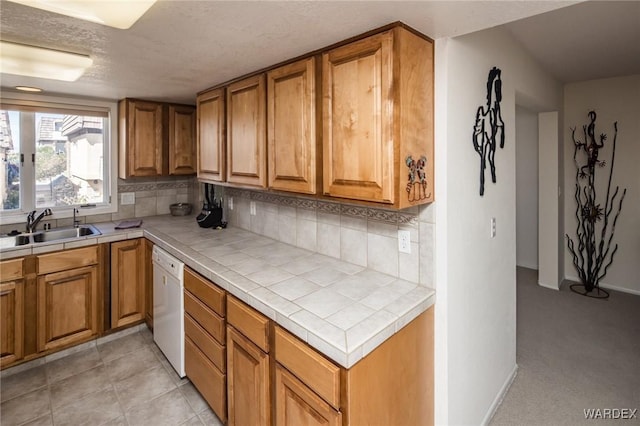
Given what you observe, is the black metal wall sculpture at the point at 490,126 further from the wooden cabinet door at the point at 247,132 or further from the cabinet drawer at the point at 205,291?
the cabinet drawer at the point at 205,291

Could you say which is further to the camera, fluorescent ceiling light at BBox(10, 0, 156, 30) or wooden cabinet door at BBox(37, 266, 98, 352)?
wooden cabinet door at BBox(37, 266, 98, 352)

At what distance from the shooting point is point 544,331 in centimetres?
301

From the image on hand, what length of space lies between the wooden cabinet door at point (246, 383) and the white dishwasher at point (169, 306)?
64 cm

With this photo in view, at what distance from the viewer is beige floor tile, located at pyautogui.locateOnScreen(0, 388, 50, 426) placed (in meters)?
2.02

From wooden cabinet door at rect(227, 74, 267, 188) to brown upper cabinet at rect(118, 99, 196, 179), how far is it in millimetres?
1169

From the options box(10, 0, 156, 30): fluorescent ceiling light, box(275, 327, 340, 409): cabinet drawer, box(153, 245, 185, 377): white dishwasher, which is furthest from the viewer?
box(153, 245, 185, 377): white dishwasher

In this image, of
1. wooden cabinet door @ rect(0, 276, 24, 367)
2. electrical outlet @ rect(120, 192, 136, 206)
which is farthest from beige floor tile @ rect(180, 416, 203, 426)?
electrical outlet @ rect(120, 192, 136, 206)

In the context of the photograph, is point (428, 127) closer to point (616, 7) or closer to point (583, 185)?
point (616, 7)

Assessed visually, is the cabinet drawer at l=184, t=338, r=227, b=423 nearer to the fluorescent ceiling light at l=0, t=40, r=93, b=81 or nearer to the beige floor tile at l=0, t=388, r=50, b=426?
the beige floor tile at l=0, t=388, r=50, b=426

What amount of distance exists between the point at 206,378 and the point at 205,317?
1.28 ft

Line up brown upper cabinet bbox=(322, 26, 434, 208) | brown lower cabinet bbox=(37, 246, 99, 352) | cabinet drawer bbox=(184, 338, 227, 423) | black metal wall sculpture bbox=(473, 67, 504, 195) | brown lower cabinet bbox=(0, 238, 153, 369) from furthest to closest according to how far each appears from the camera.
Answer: brown lower cabinet bbox=(37, 246, 99, 352) < brown lower cabinet bbox=(0, 238, 153, 369) < cabinet drawer bbox=(184, 338, 227, 423) < black metal wall sculpture bbox=(473, 67, 504, 195) < brown upper cabinet bbox=(322, 26, 434, 208)

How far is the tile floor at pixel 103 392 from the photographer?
203 centimetres

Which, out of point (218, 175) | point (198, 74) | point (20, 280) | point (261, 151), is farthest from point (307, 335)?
point (20, 280)

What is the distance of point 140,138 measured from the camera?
3105mm
